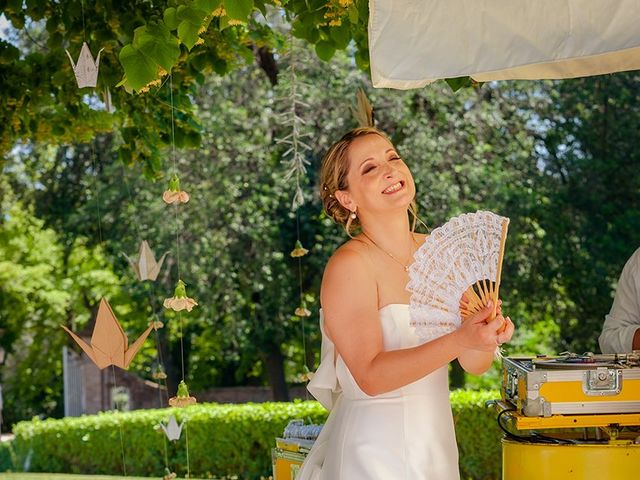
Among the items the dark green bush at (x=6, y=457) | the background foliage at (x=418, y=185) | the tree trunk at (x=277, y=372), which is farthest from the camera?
the tree trunk at (x=277, y=372)

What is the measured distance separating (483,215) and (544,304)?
37.5ft

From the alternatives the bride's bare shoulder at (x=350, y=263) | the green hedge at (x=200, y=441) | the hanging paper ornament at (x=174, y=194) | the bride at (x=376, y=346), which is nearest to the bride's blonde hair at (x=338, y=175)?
the bride at (x=376, y=346)

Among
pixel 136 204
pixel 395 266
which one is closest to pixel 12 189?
pixel 136 204

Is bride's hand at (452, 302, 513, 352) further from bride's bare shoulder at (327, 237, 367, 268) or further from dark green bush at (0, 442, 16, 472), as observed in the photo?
dark green bush at (0, 442, 16, 472)

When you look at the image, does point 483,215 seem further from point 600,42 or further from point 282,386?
point 282,386

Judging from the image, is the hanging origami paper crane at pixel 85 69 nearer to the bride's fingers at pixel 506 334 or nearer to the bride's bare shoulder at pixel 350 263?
the bride's bare shoulder at pixel 350 263

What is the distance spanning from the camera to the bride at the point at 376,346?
265 centimetres

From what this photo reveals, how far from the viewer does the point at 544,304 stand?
45.3ft

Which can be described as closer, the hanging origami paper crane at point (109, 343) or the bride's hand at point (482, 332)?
the bride's hand at point (482, 332)

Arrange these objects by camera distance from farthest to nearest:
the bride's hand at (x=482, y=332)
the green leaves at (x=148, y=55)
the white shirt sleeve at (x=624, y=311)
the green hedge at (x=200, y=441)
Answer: the green hedge at (x=200, y=441), the white shirt sleeve at (x=624, y=311), the green leaves at (x=148, y=55), the bride's hand at (x=482, y=332)

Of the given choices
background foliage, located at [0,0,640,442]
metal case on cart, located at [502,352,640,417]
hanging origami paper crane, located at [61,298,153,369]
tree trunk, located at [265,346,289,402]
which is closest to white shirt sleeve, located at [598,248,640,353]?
metal case on cart, located at [502,352,640,417]

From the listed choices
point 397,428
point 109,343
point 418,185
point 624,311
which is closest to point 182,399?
point 109,343

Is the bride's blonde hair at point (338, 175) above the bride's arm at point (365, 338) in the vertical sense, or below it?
above

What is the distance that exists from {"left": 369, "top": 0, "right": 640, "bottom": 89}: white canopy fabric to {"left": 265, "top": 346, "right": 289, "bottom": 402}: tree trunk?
1311cm
